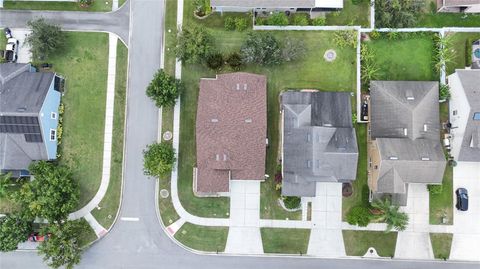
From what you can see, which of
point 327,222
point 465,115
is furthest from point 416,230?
point 465,115

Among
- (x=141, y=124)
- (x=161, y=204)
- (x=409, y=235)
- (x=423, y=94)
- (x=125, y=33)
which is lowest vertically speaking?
(x=409, y=235)

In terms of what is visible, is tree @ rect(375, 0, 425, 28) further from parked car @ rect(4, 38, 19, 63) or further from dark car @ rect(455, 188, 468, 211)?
parked car @ rect(4, 38, 19, 63)

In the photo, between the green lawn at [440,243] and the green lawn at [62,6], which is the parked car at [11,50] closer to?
the green lawn at [62,6]

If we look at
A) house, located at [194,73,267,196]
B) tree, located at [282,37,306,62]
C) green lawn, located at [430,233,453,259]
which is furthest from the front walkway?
tree, located at [282,37,306,62]

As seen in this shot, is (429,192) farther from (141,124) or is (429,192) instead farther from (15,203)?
(15,203)

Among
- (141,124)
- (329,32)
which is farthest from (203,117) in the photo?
(329,32)

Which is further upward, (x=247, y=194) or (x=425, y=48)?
(x=425, y=48)

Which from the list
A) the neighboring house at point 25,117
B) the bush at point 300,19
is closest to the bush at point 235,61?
the bush at point 300,19
